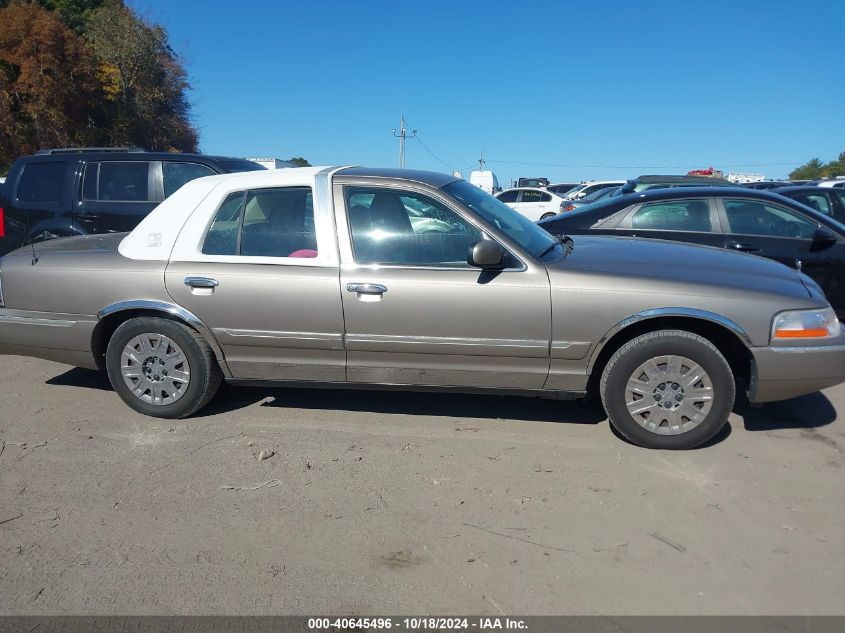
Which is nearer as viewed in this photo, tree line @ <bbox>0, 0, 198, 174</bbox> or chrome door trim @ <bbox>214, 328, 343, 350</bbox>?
chrome door trim @ <bbox>214, 328, 343, 350</bbox>

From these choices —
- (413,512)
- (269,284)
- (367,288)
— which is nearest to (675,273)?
(367,288)

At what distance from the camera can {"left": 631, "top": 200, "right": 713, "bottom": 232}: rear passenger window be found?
19.8 feet

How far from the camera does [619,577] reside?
269 cm

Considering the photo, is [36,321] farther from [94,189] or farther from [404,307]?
[94,189]

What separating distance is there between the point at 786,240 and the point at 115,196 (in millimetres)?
6833

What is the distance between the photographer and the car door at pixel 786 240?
217 inches

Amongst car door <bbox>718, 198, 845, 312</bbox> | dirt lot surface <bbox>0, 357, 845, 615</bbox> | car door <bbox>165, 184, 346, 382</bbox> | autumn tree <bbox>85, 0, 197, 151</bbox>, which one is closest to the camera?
dirt lot surface <bbox>0, 357, 845, 615</bbox>

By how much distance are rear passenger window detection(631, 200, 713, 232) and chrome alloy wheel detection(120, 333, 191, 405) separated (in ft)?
14.0

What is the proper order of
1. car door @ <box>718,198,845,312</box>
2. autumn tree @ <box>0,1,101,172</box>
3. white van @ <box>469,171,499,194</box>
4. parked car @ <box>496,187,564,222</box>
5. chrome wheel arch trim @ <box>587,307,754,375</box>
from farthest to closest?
white van @ <box>469,171,499,194</box> < autumn tree @ <box>0,1,101,172</box> < parked car @ <box>496,187,564,222</box> < car door @ <box>718,198,845,312</box> < chrome wheel arch trim @ <box>587,307,754,375</box>

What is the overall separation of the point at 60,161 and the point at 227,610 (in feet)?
21.0

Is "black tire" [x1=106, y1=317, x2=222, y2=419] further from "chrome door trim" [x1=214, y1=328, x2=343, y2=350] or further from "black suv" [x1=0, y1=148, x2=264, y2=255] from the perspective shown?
"black suv" [x1=0, y1=148, x2=264, y2=255]

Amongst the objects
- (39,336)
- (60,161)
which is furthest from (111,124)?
(39,336)

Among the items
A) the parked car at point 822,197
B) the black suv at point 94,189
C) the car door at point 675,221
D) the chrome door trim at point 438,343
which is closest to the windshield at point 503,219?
the chrome door trim at point 438,343

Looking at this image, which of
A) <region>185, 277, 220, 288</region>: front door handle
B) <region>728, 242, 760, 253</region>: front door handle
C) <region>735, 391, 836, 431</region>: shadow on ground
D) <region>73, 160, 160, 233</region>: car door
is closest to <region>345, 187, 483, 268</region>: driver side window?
<region>185, 277, 220, 288</region>: front door handle
